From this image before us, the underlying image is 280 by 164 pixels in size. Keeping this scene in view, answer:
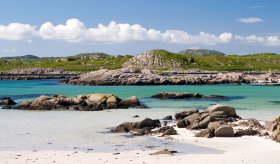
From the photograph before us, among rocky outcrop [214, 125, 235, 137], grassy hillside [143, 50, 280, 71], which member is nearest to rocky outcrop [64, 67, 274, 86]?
grassy hillside [143, 50, 280, 71]

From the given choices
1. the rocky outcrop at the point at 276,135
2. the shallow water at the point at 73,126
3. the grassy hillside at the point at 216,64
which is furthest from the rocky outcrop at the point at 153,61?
the rocky outcrop at the point at 276,135

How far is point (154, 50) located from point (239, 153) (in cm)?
17055

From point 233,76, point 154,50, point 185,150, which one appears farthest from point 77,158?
point 154,50

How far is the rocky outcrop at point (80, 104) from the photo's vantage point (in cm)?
5075

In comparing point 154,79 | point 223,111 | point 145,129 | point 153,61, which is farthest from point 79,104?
point 153,61

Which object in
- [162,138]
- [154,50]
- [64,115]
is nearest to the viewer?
[162,138]

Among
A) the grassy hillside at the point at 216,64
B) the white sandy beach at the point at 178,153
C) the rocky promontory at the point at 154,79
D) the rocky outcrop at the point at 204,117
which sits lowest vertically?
the white sandy beach at the point at 178,153

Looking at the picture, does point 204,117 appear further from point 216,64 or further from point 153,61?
point 216,64

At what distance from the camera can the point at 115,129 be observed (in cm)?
3331

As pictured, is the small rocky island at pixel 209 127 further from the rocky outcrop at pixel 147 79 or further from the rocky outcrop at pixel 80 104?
the rocky outcrop at pixel 147 79

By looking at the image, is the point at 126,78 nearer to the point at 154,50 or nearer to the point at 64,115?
the point at 64,115

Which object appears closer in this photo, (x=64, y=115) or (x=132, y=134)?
(x=132, y=134)

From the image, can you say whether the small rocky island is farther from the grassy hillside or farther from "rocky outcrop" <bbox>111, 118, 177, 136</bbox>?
the grassy hillside

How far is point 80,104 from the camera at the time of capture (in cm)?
5269
